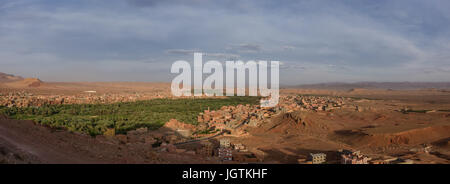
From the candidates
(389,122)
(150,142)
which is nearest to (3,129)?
(150,142)

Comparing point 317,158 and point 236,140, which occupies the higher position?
point 317,158

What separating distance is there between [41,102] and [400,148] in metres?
31.2

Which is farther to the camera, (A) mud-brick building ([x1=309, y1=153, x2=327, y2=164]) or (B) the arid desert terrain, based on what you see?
(A) mud-brick building ([x1=309, y1=153, x2=327, y2=164])

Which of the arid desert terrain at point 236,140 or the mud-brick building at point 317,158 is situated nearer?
the arid desert terrain at point 236,140

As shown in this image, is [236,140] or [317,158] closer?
[317,158]
